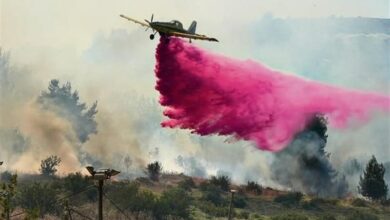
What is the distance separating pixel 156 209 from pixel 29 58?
47675 mm

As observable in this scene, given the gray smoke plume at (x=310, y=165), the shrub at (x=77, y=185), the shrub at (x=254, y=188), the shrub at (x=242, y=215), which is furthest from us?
the gray smoke plume at (x=310, y=165)

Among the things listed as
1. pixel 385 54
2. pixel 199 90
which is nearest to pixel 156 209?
pixel 199 90

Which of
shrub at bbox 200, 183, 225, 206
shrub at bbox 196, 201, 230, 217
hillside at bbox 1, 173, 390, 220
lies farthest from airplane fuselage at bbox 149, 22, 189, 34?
shrub at bbox 200, 183, 225, 206

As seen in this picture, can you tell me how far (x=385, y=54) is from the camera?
15062cm

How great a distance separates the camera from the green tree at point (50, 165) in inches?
4774

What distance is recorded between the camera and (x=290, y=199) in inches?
4437

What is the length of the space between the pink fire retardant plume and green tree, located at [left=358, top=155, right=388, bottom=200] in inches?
636

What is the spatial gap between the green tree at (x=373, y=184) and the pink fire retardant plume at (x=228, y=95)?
1616cm

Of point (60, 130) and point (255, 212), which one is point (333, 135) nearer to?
point (255, 212)

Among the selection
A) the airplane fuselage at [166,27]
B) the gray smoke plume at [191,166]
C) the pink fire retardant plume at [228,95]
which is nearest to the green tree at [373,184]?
the pink fire retardant plume at [228,95]

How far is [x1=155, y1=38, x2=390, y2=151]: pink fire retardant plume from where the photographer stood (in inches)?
3366

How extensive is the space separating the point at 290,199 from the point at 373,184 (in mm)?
14339

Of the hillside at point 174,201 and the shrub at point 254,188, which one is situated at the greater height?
the shrub at point 254,188

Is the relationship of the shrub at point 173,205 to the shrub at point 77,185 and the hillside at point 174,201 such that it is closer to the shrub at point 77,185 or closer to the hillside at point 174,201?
the hillside at point 174,201
